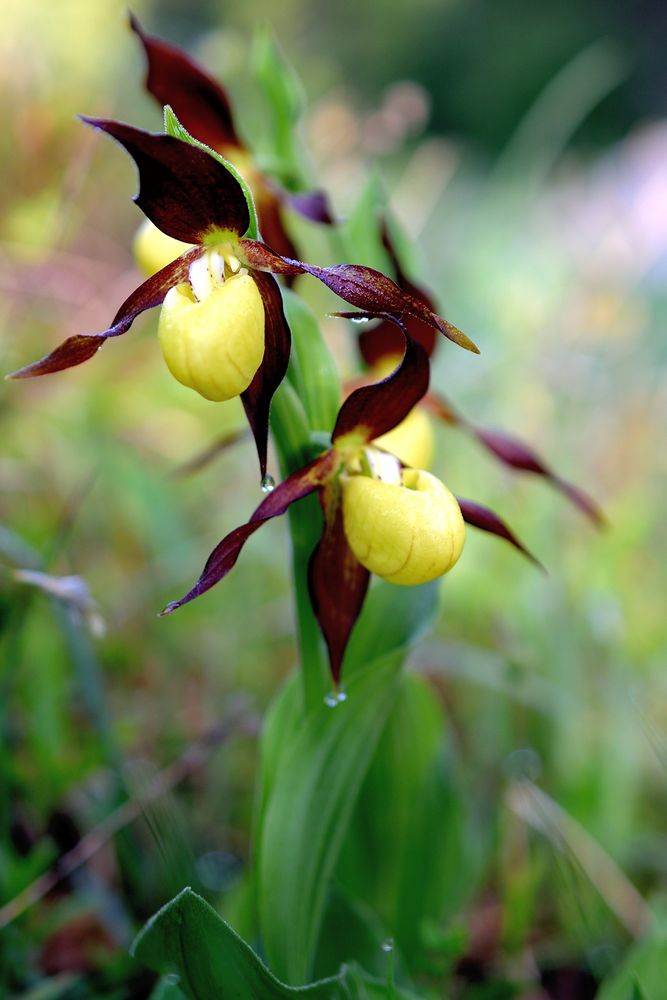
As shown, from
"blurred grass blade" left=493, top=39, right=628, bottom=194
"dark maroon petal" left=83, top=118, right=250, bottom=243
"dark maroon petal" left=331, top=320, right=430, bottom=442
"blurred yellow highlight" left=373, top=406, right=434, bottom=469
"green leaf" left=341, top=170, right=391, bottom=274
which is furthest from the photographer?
"blurred grass blade" left=493, top=39, right=628, bottom=194

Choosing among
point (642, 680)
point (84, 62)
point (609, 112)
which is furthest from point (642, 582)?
point (609, 112)

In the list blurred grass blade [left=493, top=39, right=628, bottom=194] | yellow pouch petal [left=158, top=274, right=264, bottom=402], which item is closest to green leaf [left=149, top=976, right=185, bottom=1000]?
yellow pouch petal [left=158, top=274, right=264, bottom=402]

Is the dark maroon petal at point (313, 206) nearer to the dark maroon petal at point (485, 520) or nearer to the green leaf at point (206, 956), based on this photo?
the dark maroon petal at point (485, 520)

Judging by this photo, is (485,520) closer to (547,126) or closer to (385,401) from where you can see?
(385,401)

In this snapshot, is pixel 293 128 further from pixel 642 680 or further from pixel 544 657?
pixel 642 680

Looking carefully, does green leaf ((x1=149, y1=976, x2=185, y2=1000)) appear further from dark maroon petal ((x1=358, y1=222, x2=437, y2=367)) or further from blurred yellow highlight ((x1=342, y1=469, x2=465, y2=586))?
dark maroon petal ((x1=358, y1=222, x2=437, y2=367))

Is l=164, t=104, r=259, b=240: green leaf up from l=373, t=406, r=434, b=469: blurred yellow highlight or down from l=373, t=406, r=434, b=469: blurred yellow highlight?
up
